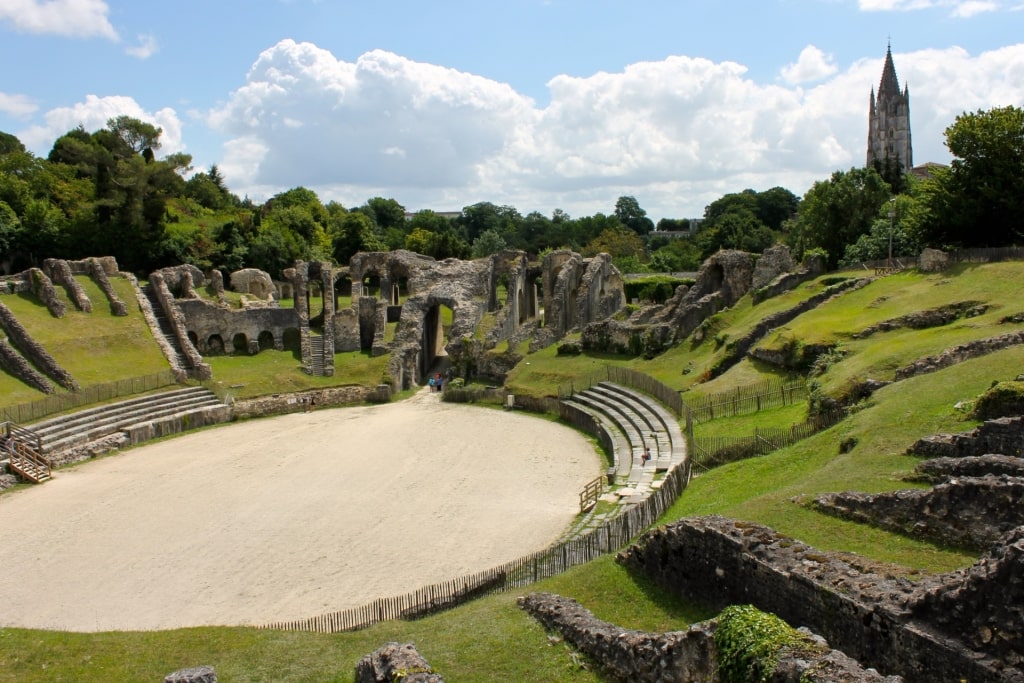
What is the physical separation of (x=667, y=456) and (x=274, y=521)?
1256cm

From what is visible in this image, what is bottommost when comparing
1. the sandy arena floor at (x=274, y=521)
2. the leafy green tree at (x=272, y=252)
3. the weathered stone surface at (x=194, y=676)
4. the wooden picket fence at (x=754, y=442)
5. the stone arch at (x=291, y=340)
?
the sandy arena floor at (x=274, y=521)

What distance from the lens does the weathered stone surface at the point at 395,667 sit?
10617mm

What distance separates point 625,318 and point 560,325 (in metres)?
4.09

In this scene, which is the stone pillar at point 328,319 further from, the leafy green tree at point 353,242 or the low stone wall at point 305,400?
the leafy green tree at point 353,242

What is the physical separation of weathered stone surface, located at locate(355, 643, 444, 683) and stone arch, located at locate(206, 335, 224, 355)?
38205mm

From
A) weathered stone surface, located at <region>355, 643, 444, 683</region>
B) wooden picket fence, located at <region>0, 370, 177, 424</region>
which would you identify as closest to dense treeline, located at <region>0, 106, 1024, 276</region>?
wooden picket fence, located at <region>0, 370, 177, 424</region>

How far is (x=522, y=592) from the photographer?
15.5 metres

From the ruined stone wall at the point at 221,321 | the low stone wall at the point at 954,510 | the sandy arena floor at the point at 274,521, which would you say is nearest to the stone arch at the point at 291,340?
the ruined stone wall at the point at 221,321

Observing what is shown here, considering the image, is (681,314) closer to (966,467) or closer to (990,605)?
(966,467)

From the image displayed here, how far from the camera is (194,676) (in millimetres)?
11297

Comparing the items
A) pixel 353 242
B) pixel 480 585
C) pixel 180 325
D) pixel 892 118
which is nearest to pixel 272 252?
pixel 353 242

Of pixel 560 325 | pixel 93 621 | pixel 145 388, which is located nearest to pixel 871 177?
pixel 560 325

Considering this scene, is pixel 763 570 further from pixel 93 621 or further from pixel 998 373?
pixel 93 621

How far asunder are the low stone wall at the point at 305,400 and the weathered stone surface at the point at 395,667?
28.7 meters
